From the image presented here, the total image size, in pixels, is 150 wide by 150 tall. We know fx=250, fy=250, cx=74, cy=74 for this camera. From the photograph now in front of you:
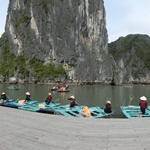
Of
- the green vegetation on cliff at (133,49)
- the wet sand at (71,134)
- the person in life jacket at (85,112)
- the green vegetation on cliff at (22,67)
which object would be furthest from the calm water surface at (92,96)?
the green vegetation on cliff at (133,49)

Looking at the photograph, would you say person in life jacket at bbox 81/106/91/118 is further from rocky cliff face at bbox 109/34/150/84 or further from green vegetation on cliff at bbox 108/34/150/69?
green vegetation on cliff at bbox 108/34/150/69

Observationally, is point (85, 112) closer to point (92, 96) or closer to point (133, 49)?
point (92, 96)

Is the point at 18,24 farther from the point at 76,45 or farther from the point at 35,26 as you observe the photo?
the point at 76,45

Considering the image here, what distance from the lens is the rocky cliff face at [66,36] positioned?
289 ft

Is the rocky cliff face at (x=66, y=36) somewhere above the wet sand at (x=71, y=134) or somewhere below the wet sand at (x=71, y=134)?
above

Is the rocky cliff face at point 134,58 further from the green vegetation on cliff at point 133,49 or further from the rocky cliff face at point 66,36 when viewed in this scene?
the rocky cliff face at point 66,36

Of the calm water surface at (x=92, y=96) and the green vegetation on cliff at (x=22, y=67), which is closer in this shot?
the calm water surface at (x=92, y=96)

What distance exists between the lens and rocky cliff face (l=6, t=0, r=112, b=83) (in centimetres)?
8800

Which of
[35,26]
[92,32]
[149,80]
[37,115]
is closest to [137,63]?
[149,80]

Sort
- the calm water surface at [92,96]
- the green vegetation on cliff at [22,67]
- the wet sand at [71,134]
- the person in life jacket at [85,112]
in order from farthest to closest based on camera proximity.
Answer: the green vegetation on cliff at [22,67] → the calm water surface at [92,96] → the person in life jacket at [85,112] → the wet sand at [71,134]

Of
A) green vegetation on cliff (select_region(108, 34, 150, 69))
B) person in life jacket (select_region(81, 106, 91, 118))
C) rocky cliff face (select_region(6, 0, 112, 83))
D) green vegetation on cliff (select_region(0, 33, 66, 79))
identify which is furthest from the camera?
green vegetation on cliff (select_region(108, 34, 150, 69))

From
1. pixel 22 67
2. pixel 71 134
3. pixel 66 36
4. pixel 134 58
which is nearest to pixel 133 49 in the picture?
pixel 134 58

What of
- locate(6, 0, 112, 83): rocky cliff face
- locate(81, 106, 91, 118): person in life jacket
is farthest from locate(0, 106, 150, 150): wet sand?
locate(6, 0, 112, 83): rocky cliff face

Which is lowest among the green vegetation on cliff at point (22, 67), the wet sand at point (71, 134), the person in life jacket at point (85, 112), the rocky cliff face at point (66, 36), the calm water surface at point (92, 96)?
the calm water surface at point (92, 96)
